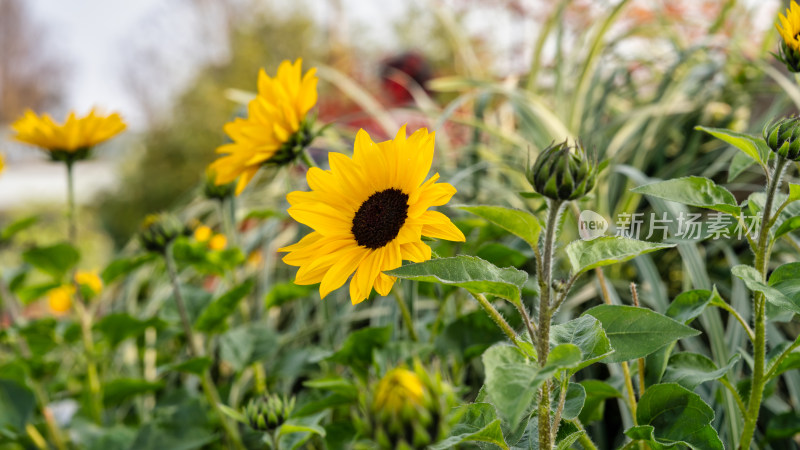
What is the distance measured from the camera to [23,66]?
15.2 meters

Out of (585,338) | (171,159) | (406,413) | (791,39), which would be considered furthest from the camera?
(171,159)

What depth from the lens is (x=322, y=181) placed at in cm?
40

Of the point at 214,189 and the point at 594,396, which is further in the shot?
the point at 214,189

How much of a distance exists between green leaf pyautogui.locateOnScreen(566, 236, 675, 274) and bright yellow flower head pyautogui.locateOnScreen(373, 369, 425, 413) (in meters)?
0.12

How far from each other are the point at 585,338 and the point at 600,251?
0.05m

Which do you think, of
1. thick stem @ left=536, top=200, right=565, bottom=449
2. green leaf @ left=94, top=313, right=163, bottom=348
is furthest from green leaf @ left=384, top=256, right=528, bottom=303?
green leaf @ left=94, top=313, right=163, bottom=348

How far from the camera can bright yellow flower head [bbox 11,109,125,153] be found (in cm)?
69

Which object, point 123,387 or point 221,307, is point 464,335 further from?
point 123,387

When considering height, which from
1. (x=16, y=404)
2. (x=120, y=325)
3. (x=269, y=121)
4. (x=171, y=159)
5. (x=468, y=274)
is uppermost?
(x=171, y=159)

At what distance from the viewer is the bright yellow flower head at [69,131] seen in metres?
0.69

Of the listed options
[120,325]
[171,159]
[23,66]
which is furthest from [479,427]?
[23,66]

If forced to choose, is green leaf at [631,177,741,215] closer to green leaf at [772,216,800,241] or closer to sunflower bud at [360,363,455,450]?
green leaf at [772,216,800,241]

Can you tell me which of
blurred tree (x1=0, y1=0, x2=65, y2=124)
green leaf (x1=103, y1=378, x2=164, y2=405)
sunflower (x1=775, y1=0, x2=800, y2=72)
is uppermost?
blurred tree (x1=0, y1=0, x2=65, y2=124)

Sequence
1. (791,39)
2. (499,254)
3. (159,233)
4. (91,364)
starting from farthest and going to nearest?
(91,364)
(159,233)
(499,254)
(791,39)
